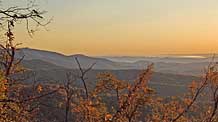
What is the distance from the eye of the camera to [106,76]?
25125mm

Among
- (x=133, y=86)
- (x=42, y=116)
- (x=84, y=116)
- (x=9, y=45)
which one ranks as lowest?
(x=42, y=116)

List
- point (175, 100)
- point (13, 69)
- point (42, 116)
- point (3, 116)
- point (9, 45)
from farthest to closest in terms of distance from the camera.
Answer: point (42, 116) < point (175, 100) < point (13, 69) < point (9, 45) < point (3, 116)

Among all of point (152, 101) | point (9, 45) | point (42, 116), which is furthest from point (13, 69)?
point (42, 116)

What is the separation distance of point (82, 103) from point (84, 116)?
880 millimetres

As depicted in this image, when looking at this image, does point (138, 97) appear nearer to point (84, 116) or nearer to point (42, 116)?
point (84, 116)

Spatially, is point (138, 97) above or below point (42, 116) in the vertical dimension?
above


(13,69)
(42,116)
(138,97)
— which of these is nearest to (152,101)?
(138,97)

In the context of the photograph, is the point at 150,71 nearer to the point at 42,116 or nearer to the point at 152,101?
the point at 152,101

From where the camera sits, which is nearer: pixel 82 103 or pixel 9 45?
pixel 9 45

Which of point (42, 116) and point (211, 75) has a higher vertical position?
point (211, 75)

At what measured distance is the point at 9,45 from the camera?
22062 millimetres

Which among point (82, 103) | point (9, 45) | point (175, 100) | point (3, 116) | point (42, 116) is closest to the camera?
point (3, 116)

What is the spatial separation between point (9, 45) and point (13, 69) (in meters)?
2.31

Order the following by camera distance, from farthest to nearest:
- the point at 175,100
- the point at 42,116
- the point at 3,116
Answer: the point at 42,116 → the point at 175,100 → the point at 3,116
